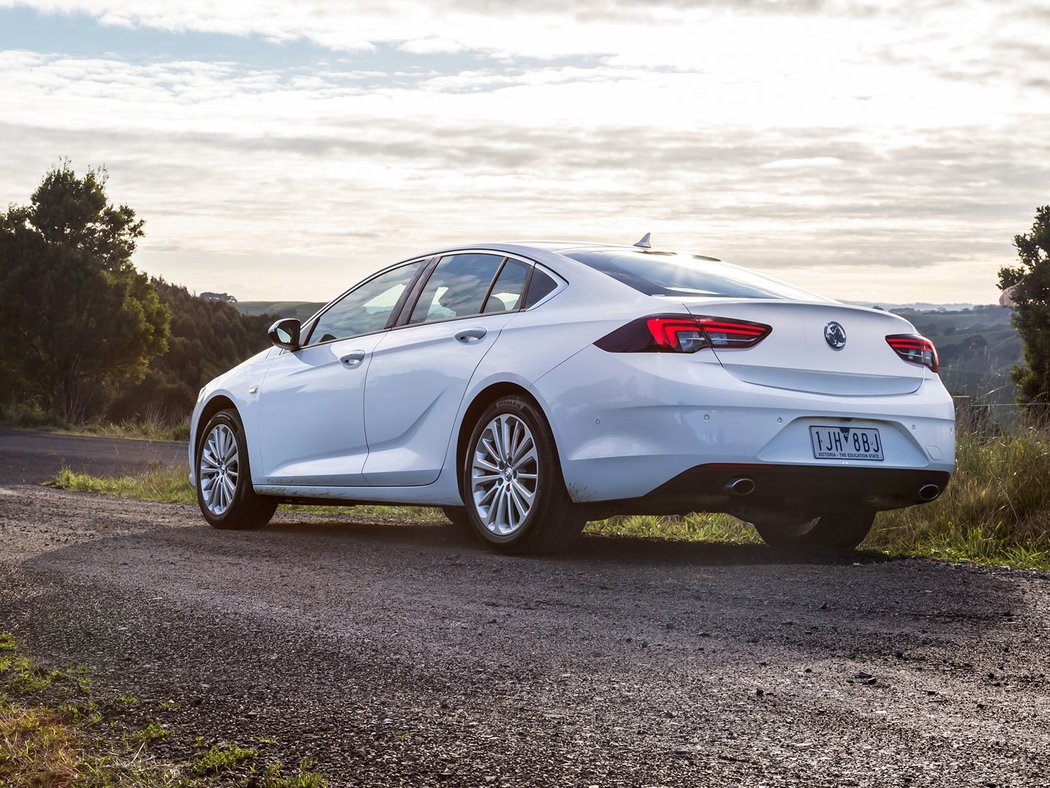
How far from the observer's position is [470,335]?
22.3 ft

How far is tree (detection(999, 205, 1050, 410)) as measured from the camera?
41.8 meters

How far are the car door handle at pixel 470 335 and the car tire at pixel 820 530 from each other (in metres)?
1.93

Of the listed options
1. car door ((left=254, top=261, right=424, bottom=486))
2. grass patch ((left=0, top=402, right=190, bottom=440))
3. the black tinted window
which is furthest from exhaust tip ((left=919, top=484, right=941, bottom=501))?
grass patch ((left=0, top=402, right=190, bottom=440))

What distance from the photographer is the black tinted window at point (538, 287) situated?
21.6ft

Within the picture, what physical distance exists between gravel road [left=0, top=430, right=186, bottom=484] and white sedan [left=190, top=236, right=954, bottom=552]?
8.63 meters

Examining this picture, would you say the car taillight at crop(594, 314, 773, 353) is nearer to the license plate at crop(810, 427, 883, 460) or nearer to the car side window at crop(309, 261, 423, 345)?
the license plate at crop(810, 427, 883, 460)

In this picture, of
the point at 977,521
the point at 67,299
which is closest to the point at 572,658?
the point at 977,521

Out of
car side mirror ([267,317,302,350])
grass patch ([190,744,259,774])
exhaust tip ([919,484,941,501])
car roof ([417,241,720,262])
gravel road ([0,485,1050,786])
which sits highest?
car roof ([417,241,720,262])

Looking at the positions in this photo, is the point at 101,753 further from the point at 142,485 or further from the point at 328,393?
the point at 142,485

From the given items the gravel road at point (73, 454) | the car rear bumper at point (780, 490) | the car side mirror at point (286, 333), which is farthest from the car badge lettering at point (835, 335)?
the gravel road at point (73, 454)

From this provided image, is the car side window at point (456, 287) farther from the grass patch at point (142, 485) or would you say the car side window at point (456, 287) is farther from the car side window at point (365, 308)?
the grass patch at point (142, 485)

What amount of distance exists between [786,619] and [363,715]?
2004mm

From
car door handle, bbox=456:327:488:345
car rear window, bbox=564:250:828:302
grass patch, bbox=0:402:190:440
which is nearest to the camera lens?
car rear window, bbox=564:250:828:302

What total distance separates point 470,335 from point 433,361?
33cm
